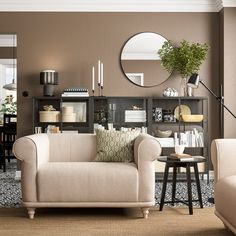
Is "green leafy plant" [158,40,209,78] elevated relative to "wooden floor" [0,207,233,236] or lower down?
elevated

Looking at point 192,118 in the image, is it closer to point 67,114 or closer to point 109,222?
point 67,114

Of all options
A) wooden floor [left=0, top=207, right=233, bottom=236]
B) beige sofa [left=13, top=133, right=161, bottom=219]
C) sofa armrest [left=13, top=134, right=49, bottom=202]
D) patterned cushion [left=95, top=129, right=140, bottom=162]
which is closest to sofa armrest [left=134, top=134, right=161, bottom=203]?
beige sofa [left=13, top=133, right=161, bottom=219]

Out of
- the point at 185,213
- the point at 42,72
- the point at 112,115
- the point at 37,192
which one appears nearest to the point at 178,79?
the point at 112,115

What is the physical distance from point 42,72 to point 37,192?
274cm

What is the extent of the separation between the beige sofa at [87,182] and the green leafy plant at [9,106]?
7.15 m

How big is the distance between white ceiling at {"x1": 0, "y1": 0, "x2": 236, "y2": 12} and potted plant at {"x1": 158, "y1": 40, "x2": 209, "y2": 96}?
2.05 ft

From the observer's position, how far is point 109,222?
407 centimetres

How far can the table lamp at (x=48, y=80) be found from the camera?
6.60 m

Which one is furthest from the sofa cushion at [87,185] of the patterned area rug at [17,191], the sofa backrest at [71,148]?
the patterned area rug at [17,191]

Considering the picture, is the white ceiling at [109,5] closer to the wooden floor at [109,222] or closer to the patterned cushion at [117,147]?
the patterned cushion at [117,147]

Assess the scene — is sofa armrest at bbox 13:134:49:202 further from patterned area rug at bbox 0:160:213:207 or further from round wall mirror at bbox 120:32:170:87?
round wall mirror at bbox 120:32:170:87

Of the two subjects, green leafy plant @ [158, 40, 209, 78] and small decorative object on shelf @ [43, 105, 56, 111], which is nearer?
green leafy plant @ [158, 40, 209, 78]

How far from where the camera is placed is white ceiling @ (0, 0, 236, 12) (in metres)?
6.84

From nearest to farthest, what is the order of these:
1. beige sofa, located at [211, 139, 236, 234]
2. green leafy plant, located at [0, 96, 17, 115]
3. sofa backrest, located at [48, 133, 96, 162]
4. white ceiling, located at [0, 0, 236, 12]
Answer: beige sofa, located at [211, 139, 236, 234] < sofa backrest, located at [48, 133, 96, 162] < white ceiling, located at [0, 0, 236, 12] < green leafy plant, located at [0, 96, 17, 115]
